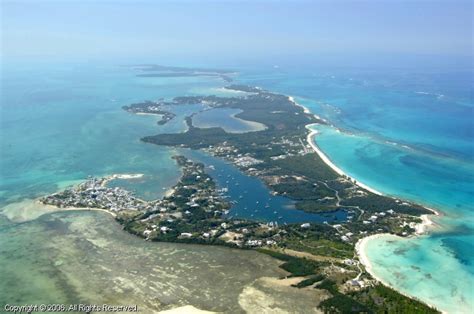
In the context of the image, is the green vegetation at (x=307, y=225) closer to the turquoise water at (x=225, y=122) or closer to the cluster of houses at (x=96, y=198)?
the turquoise water at (x=225, y=122)

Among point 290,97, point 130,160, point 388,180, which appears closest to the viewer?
point 388,180

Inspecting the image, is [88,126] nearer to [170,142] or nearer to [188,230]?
[170,142]

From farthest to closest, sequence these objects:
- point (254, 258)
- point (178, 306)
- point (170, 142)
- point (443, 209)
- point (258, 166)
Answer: point (170, 142) < point (258, 166) < point (443, 209) < point (254, 258) < point (178, 306)

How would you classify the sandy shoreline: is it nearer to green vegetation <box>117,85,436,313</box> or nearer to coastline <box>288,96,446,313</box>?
coastline <box>288,96,446,313</box>

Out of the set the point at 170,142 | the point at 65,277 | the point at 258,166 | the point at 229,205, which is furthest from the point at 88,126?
the point at 65,277

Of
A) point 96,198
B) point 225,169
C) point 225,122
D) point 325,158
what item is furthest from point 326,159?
point 96,198

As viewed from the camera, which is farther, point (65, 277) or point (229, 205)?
point (229, 205)

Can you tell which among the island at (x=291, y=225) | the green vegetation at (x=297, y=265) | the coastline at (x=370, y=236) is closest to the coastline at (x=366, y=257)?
the coastline at (x=370, y=236)

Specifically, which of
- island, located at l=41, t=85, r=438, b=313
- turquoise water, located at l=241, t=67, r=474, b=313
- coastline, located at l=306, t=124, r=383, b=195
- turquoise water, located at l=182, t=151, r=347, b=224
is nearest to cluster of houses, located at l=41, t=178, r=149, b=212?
island, located at l=41, t=85, r=438, b=313
